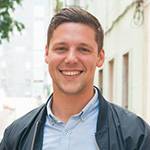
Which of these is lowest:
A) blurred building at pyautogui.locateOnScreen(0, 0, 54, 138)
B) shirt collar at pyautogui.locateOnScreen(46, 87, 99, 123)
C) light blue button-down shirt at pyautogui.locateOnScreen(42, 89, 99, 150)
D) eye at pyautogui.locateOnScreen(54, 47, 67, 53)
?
blurred building at pyautogui.locateOnScreen(0, 0, 54, 138)

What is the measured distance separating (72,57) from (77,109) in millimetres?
242

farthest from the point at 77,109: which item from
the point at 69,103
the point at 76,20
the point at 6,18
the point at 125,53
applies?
the point at 6,18

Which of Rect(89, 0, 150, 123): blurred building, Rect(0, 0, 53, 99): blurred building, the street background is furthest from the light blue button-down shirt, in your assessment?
Rect(0, 0, 53, 99): blurred building

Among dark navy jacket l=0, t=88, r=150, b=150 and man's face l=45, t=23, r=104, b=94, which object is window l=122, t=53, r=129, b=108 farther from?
man's face l=45, t=23, r=104, b=94

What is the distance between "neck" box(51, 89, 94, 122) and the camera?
8.01 feet

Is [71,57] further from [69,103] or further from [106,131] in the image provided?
[106,131]

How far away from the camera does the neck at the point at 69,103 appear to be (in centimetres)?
244

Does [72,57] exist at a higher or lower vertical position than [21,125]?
higher

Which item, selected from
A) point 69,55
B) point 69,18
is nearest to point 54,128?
point 69,55

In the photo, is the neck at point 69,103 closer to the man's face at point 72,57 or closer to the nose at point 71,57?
the man's face at point 72,57

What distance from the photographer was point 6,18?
35.9 feet

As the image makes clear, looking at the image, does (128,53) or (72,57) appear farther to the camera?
(128,53)

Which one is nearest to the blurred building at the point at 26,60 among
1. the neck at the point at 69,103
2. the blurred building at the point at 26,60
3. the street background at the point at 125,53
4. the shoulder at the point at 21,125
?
the blurred building at the point at 26,60

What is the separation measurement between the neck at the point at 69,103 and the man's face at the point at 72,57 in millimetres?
33
